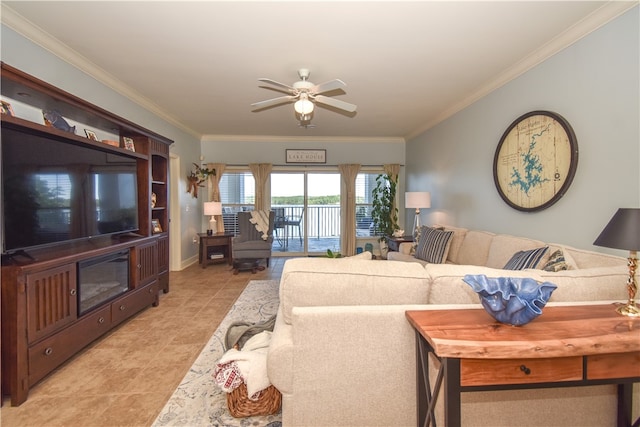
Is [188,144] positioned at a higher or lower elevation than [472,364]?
higher

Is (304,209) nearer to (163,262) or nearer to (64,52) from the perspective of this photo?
(163,262)

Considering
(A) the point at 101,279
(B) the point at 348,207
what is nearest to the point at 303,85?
(A) the point at 101,279

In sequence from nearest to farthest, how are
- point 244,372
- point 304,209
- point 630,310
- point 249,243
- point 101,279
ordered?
point 630,310 < point 244,372 < point 101,279 < point 249,243 < point 304,209

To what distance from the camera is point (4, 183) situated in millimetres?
1672

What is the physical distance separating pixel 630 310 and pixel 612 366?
347 mm

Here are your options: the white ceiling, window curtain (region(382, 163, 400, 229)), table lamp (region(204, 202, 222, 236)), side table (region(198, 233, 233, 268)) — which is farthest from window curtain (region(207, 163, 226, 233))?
window curtain (region(382, 163, 400, 229))

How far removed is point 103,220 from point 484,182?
399cm

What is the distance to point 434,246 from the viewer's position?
356 cm

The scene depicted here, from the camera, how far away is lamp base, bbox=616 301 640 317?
1.20m

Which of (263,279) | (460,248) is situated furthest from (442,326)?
(263,279)

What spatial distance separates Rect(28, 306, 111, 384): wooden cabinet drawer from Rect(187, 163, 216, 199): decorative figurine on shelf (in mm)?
3164

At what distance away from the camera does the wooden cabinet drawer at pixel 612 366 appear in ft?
3.34

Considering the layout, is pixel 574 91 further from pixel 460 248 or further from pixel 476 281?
pixel 476 281

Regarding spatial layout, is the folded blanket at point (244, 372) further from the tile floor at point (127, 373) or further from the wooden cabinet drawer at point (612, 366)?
the wooden cabinet drawer at point (612, 366)
